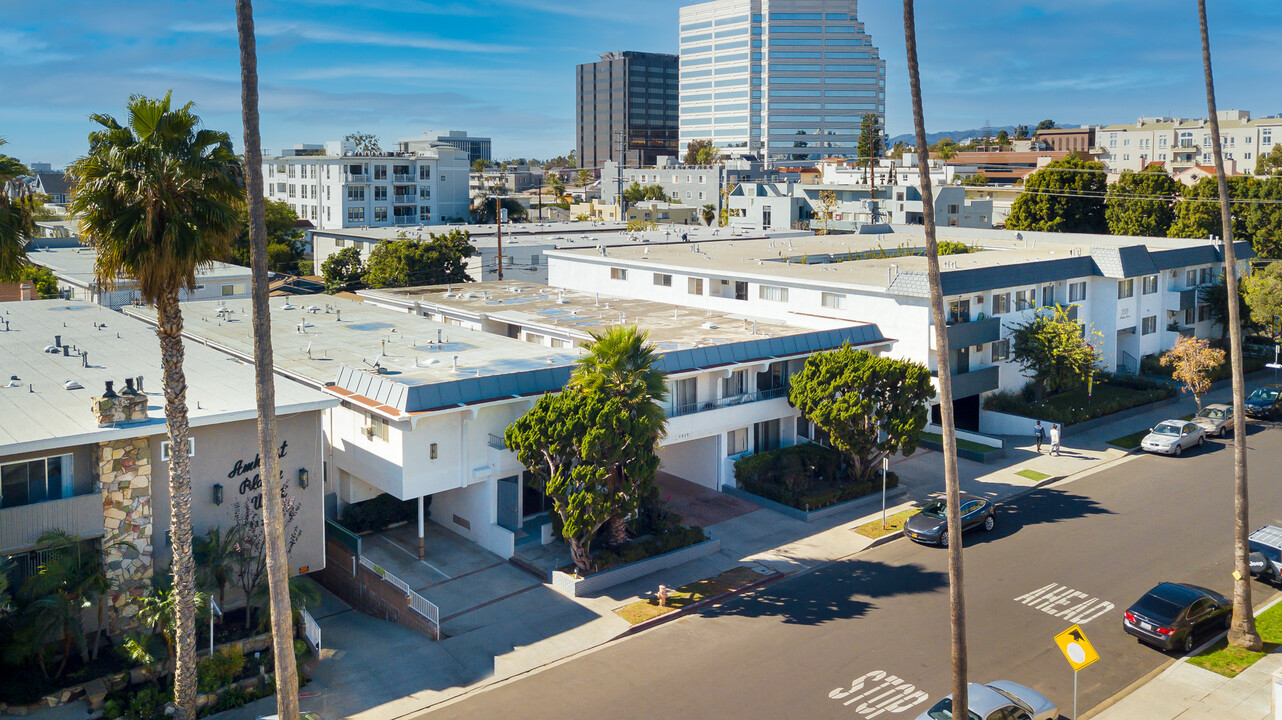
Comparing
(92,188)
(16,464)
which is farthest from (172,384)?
(16,464)

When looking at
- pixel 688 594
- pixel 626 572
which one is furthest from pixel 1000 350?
pixel 626 572

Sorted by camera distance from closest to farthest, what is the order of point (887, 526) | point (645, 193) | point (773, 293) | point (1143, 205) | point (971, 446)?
point (887, 526)
point (971, 446)
point (773, 293)
point (1143, 205)
point (645, 193)

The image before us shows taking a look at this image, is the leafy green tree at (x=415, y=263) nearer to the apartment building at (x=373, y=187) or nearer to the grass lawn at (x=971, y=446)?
the grass lawn at (x=971, y=446)

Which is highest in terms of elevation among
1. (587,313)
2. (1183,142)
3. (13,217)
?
(1183,142)

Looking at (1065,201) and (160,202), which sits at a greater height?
(1065,201)

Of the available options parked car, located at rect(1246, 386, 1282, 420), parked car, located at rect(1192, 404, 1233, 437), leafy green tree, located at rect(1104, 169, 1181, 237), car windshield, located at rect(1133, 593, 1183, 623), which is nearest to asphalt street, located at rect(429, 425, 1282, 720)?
car windshield, located at rect(1133, 593, 1183, 623)

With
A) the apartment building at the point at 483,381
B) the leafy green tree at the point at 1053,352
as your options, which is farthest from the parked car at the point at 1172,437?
the apartment building at the point at 483,381

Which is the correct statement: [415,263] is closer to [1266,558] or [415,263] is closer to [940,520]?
[940,520]

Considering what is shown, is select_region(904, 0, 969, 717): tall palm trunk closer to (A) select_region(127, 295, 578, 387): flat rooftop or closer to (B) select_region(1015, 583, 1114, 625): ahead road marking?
(B) select_region(1015, 583, 1114, 625): ahead road marking
